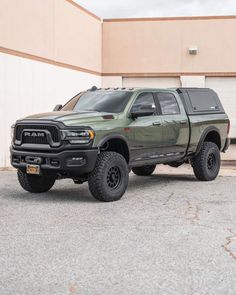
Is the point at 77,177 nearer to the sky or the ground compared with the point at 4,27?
nearer to the ground

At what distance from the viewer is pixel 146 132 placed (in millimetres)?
10648

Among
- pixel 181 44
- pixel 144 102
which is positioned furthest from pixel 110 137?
pixel 181 44

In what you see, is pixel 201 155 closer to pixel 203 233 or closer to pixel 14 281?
pixel 203 233

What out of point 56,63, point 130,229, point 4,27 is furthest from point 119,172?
point 56,63

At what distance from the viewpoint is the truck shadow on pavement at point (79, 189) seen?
32.9ft

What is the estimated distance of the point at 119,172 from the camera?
32.3ft

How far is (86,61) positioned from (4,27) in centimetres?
669

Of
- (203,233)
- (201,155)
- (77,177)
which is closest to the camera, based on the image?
(203,233)

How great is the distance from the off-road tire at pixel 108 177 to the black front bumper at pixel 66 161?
16cm

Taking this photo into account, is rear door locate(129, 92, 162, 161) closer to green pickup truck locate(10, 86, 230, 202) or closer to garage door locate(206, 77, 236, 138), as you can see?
green pickup truck locate(10, 86, 230, 202)

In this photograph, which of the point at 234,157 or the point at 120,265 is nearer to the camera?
the point at 120,265

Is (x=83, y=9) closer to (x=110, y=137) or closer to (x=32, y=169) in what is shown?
(x=110, y=137)

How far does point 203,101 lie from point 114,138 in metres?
3.67

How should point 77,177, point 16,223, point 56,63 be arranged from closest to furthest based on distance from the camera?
point 16,223
point 77,177
point 56,63
